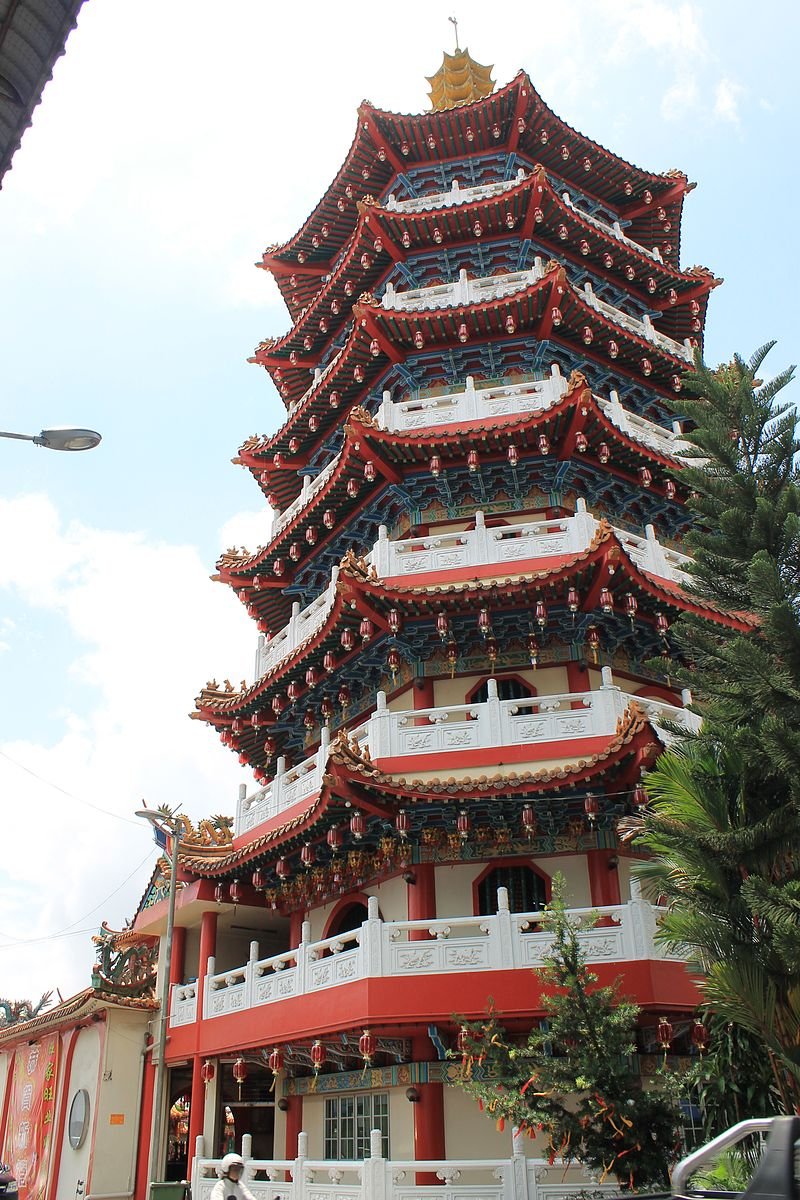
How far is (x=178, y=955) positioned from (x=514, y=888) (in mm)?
11494

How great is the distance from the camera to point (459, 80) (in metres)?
30.7

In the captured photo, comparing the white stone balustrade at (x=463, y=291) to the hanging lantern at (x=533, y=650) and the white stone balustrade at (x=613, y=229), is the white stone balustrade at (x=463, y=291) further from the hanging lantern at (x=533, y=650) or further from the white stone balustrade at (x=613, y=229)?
the hanging lantern at (x=533, y=650)

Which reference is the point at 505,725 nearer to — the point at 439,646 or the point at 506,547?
the point at 439,646

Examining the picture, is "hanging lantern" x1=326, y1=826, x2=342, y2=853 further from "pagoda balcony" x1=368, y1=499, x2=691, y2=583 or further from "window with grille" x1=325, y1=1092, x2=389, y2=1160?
"pagoda balcony" x1=368, y1=499, x2=691, y2=583

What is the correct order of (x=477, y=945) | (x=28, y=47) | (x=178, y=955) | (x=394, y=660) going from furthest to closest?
(x=178, y=955)
(x=394, y=660)
(x=477, y=945)
(x=28, y=47)

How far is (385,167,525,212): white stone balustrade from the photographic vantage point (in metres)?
23.1

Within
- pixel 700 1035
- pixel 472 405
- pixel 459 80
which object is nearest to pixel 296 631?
pixel 472 405

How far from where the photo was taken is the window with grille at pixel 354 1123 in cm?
1614

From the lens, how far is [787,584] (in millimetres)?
11633

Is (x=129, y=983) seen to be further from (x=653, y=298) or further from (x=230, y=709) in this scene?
(x=653, y=298)

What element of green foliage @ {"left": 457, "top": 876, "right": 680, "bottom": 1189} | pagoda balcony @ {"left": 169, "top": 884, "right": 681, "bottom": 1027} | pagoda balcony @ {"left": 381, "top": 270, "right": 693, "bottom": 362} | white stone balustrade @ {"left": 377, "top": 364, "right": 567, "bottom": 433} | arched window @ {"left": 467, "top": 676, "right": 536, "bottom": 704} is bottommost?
green foliage @ {"left": 457, "top": 876, "right": 680, "bottom": 1189}

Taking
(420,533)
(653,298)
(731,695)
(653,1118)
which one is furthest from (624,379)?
(653,1118)

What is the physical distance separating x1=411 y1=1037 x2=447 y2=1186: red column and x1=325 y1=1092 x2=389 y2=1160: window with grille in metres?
1.28

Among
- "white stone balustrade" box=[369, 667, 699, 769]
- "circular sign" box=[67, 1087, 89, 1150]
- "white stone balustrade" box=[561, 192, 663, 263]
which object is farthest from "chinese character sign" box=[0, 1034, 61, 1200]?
"white stone balustrade" box=[561, 192, 663, 263]
